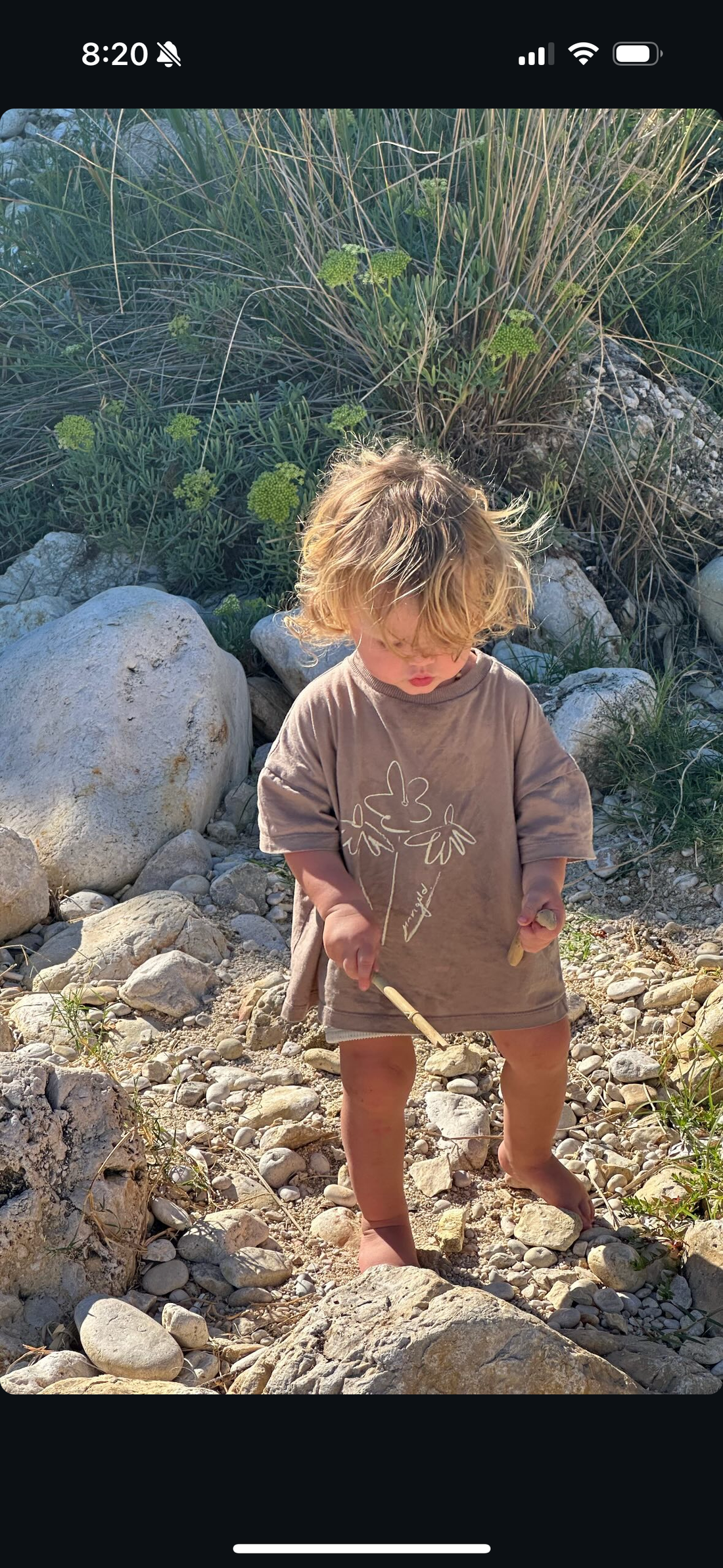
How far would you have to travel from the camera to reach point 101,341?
4324 mm

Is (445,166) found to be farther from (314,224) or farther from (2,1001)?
(2,1001)

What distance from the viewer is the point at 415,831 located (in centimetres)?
201

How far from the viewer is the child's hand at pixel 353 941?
182 cm

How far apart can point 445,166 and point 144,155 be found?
134 centimetres

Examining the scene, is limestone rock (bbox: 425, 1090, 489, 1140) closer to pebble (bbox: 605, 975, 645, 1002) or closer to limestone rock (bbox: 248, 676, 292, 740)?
pebble (bbox: 605, 975, 645, 1002)

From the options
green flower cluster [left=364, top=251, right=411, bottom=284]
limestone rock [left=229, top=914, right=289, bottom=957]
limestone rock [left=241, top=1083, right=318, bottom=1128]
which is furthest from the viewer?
green flower cluster [left=364, top=251, right=411, bottom=284]

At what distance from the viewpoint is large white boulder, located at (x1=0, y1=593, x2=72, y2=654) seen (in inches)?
157

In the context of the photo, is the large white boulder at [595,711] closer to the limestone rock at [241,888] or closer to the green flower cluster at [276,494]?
the limestone rock at [241,888]

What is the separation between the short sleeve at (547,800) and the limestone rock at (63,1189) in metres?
0.76

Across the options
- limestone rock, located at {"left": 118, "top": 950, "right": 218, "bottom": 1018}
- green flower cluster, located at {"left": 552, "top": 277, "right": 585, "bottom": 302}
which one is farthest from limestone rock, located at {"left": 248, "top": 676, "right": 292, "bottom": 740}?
green flower cluster, located at {"left": 552, "top": 277, "right": 585, "bottom": 302}
